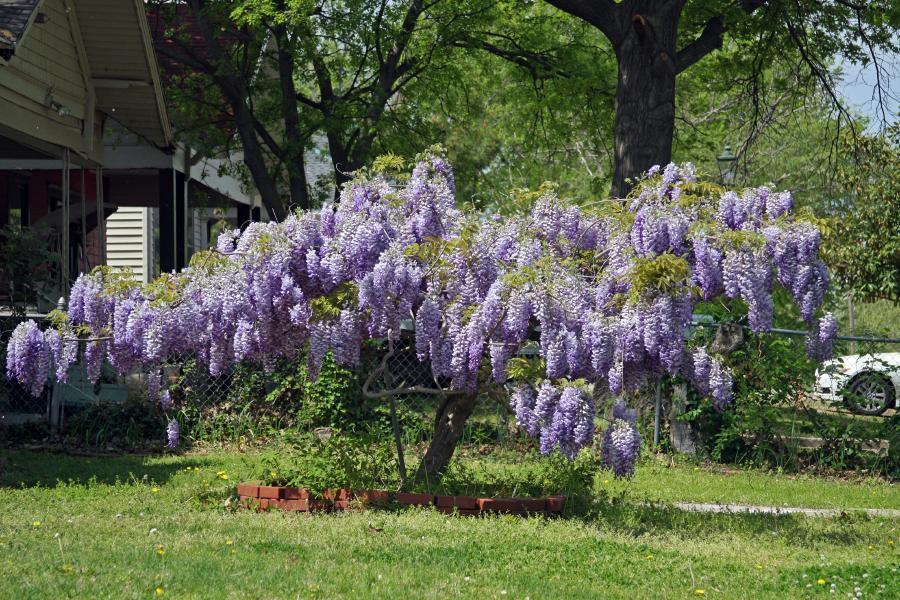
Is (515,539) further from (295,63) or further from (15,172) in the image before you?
(15,172)

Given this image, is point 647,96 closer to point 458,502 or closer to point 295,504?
point 458,502

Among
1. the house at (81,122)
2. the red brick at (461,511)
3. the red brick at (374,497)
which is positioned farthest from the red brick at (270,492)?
the house at (81,122)

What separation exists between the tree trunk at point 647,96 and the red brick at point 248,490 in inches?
256

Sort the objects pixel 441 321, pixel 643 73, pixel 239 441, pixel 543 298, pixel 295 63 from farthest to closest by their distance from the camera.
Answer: pixel 295 63
pixel 643 73
pixel 239 441
pixel 441 321
pixel 543 298

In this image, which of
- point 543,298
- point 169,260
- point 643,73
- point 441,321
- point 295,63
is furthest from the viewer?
point 295,63

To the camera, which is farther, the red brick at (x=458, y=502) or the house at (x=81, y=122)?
the house at (x=81, y=122)

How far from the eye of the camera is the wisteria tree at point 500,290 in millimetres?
7496

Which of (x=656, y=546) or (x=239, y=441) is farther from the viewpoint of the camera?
(x=239, y=441)

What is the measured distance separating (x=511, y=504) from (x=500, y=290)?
1902 mm

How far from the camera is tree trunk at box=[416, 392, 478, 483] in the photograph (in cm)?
895

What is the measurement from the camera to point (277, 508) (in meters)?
8.63

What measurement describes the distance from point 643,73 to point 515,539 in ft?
25.9

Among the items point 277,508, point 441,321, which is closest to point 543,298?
point 441,321

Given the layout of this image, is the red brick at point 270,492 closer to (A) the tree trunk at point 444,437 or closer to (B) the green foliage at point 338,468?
(B) the green foliage at point 338,468
